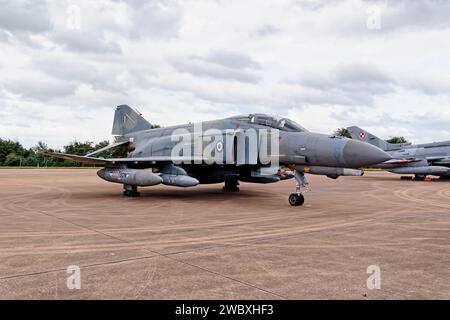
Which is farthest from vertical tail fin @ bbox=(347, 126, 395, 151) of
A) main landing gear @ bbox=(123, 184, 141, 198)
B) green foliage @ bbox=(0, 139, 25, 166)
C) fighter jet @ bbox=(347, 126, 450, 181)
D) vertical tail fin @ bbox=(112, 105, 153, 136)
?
green foliage @ bbox=(0, 139, 25, 166)

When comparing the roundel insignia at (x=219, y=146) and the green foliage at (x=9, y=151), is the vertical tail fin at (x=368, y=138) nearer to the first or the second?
the roundel insignia at (x=219, y=146)

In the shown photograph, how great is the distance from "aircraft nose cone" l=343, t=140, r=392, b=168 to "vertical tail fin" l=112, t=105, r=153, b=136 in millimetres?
11579

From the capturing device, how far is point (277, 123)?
11.0 meters

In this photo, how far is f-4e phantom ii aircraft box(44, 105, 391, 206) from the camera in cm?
934

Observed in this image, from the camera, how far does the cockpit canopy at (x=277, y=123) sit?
10.8m

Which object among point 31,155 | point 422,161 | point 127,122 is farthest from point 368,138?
point 31,155

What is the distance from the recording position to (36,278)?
379 centimetres

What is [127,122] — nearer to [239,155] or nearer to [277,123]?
[239,155]

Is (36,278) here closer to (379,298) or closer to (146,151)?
(379,298)

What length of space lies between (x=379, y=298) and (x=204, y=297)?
Result: 1602 millimetres

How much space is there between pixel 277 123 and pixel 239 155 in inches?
60.1

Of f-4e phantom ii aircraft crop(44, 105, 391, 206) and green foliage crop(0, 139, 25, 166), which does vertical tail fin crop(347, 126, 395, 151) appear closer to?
f-4e phantom ii aircraft crop(44, 105, 391, 206)

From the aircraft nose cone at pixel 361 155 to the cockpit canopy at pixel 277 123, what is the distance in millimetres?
2039

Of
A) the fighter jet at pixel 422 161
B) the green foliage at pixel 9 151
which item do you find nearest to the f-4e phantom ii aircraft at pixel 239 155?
the fighter jet at pixel 422 161
